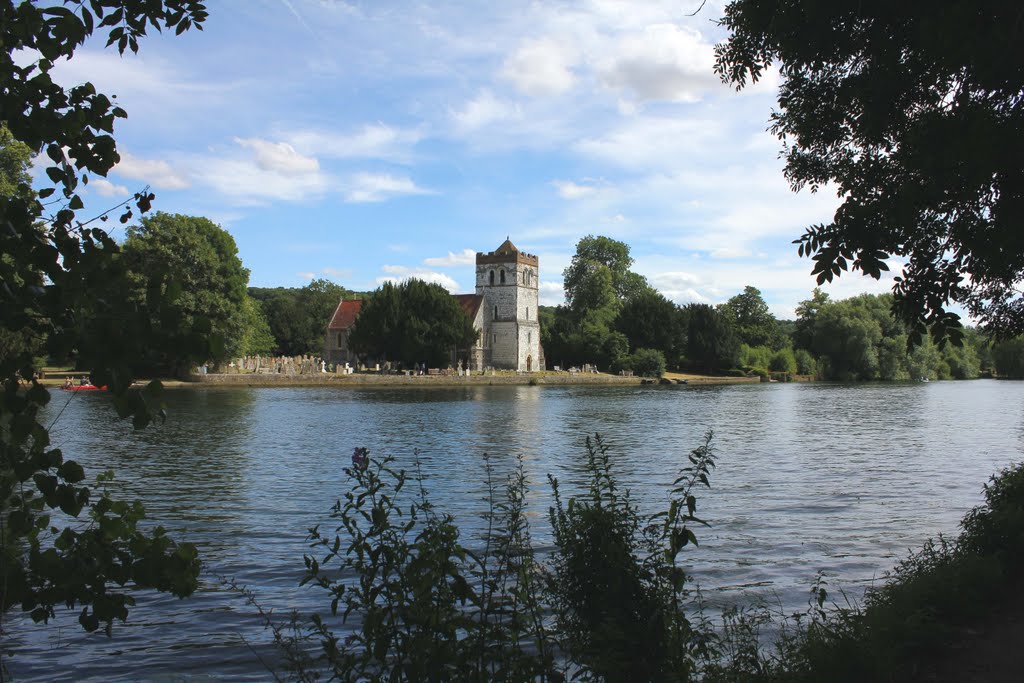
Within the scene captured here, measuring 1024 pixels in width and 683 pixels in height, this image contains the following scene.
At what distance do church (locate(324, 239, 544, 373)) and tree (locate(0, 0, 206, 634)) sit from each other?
79111 millimetres

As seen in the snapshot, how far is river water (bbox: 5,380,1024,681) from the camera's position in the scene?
24.1 ft

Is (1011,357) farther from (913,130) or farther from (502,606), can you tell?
(502,606)

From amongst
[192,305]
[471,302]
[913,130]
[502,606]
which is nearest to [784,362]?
[471,302]

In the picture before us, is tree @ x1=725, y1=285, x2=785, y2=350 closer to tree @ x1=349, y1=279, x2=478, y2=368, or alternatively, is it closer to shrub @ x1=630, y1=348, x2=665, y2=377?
shrub @ x1=630, y1=348, x2=665, y2=377

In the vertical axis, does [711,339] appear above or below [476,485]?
above

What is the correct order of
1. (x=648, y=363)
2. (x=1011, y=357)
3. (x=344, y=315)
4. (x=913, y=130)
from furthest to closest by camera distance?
(x=344, y=315), (x=648, y=363), (x=1011, y=357), (x=913, y=130)

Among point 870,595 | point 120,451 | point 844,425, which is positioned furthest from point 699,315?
point 870,595

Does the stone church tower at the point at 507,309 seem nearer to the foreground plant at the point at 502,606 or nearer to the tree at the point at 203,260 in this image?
the tree at the point at 203,260

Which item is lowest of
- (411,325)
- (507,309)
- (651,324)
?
(411,325)

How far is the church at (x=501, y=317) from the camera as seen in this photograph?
8444 cm

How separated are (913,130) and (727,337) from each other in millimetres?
88480

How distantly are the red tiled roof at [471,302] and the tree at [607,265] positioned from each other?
20796 mm

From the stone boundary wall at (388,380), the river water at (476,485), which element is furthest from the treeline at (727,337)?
the river water at (476,485)

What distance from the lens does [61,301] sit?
2342 mm
